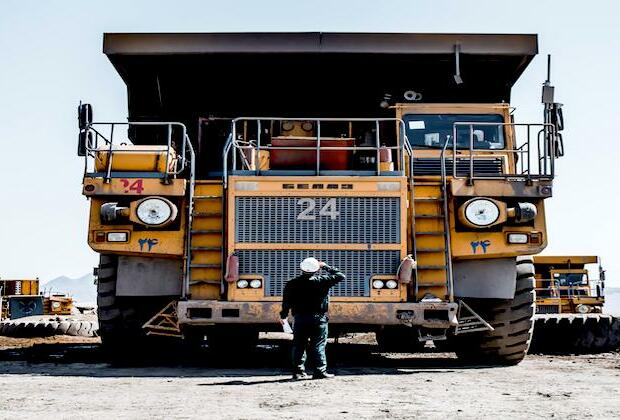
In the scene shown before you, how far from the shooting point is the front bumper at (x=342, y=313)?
31.1ft

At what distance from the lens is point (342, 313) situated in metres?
9.59

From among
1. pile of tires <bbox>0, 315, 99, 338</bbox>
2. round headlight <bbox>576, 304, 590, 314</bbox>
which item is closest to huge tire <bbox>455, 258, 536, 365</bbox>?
pile of tires <bbox>0, 315, 99, 338</bbox>

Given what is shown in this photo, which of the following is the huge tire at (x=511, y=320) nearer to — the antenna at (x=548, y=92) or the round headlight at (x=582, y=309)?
the antenna at (x=548, y=92)

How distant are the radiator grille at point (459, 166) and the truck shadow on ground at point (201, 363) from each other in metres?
2.32

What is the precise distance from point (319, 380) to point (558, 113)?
13.6 feet

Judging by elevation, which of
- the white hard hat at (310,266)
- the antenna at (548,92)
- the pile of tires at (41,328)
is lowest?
the pile of tires at (41,328)

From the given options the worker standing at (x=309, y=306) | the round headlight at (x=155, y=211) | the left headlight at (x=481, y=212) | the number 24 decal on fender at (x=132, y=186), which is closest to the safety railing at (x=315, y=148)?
the round headlight at (x=155, y=211)

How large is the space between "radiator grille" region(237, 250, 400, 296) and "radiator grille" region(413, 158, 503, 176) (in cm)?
180

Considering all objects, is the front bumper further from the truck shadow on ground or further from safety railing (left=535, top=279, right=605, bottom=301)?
safety railing (left=535, top=279, right=605, bottom=301)

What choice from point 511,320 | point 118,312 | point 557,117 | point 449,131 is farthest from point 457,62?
point 118,312

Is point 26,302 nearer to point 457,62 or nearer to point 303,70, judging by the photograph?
point 303,70

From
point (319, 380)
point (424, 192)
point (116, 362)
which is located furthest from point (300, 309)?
point (116, 362)

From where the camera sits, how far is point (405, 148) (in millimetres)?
11086

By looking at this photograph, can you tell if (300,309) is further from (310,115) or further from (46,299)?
(46,299)
